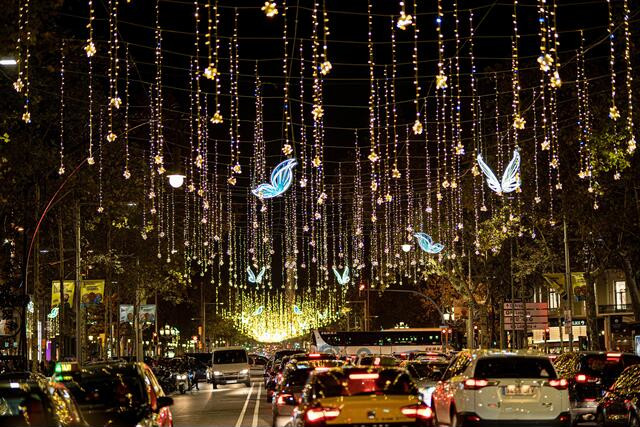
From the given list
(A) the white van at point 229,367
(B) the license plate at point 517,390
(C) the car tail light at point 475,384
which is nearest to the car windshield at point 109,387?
(C) the car tail light at point 475,384

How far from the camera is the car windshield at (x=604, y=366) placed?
2388 centimetres

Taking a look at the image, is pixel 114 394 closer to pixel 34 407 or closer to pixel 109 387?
pixel 109 387

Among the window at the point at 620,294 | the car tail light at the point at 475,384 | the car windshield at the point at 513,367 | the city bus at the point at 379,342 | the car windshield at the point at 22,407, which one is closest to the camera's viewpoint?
the car windshield at the point at 22,407

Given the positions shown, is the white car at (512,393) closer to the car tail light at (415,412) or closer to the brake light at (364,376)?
the brake light at (364,376)

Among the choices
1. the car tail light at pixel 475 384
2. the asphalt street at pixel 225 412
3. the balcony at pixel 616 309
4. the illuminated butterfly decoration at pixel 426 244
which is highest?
the illuminated butterfly decoration at pixel 426 244

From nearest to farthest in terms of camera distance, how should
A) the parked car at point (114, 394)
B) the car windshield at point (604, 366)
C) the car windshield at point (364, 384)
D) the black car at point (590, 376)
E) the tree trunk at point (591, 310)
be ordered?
the car windshield at point (364, 384) < the parked car at point (114, 394) < the black car at point (590, 376) < the car windshield at point (604, 366) < the tree trunk at point (591, 310)

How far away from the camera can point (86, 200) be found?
4197 centimetres

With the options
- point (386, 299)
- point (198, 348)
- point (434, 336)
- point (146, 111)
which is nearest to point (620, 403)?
point (146, 111)

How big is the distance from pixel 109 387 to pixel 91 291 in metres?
30.4

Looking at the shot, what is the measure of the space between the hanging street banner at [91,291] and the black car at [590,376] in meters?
26.2

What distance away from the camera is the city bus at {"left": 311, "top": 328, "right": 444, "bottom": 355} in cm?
7300

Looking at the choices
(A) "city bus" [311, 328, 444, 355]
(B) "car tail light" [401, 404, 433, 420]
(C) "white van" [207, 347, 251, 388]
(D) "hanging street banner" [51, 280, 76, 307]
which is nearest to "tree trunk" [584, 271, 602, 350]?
(C) "white van" [207, 347, 251, 388]

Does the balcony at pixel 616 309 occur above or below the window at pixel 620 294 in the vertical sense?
below

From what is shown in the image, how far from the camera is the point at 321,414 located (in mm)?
13047
